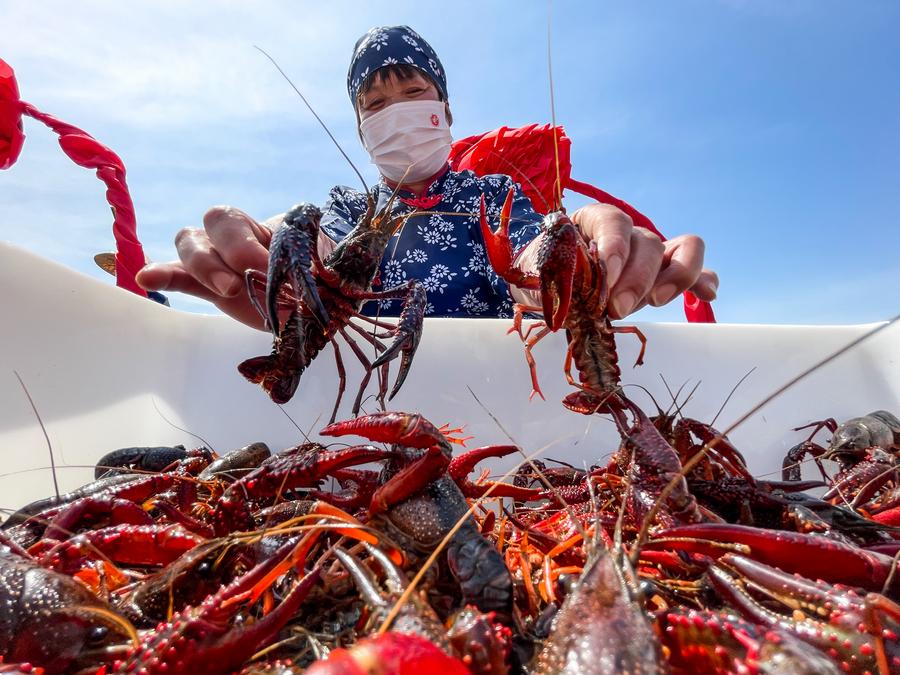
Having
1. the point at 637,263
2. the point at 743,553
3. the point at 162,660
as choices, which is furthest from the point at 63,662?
the point at 637,263

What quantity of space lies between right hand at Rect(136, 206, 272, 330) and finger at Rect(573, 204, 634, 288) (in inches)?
45.8

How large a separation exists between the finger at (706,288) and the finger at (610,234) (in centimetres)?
71

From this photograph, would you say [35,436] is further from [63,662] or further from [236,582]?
[236,582]

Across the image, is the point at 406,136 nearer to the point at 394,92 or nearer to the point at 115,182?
the point at 394,92

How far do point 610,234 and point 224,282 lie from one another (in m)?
1.37

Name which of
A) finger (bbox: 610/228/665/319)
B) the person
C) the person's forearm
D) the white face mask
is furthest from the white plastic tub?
the white face mask

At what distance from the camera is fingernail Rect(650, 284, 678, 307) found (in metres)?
2.00

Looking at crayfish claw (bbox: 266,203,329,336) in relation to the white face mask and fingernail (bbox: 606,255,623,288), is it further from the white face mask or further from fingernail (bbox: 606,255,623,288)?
the white face mask

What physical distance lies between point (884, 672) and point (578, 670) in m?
0.40

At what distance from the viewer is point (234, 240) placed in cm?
194

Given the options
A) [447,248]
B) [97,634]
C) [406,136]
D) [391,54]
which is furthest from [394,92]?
[97,634]

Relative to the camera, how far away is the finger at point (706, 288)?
251 cm

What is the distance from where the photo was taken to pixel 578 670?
62 cm

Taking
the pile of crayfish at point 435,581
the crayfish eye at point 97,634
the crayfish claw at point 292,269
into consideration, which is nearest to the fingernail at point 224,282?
the crayfish claw at point 292,269
